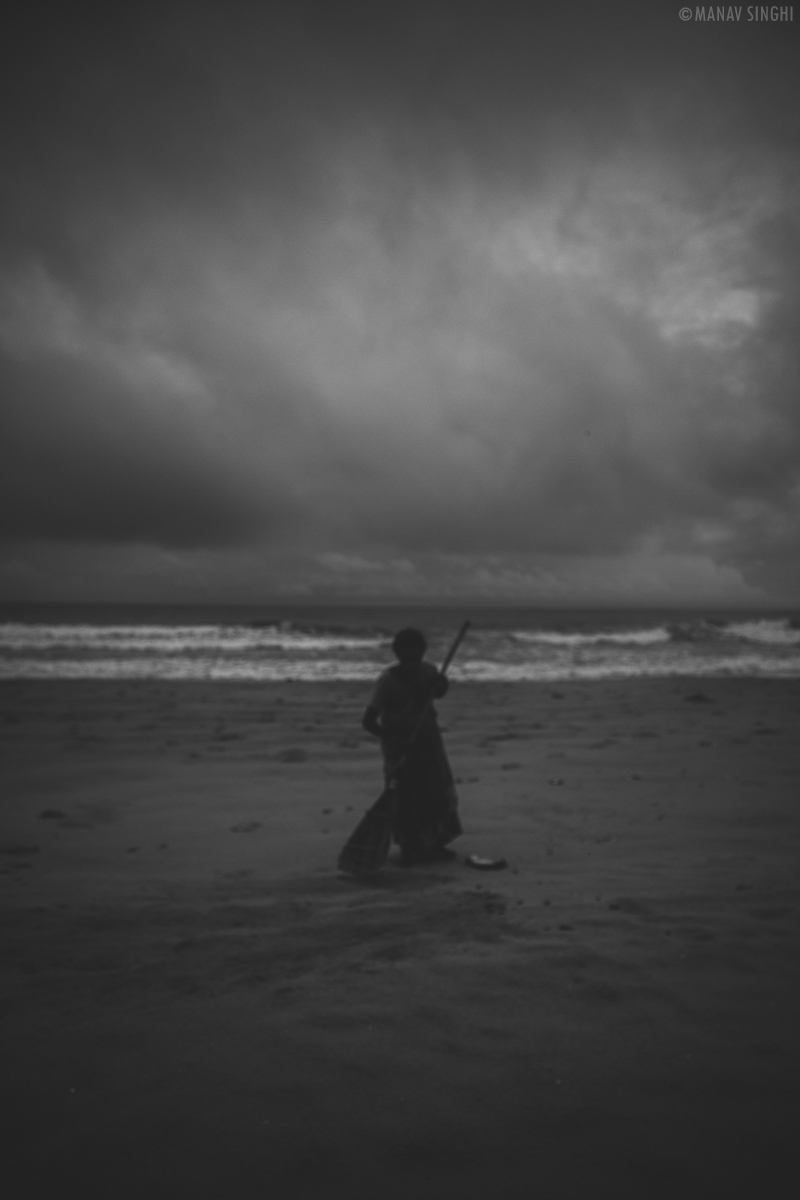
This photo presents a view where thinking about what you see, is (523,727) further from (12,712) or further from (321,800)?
(12,712)

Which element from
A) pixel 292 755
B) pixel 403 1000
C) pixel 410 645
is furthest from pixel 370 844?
pixel 292 755

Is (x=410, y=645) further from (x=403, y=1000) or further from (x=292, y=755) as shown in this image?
(x=292, y=755)

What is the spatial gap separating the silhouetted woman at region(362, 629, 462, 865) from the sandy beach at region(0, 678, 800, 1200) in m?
0.27

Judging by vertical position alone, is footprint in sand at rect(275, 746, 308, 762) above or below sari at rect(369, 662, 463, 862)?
below

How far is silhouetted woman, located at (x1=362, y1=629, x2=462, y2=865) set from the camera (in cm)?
513

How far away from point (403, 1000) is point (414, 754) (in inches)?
85.9

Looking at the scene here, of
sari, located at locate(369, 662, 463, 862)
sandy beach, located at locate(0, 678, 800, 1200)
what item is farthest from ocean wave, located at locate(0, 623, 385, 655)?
sari, located at locate(369, 662, 463, 862)

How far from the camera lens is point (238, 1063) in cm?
266

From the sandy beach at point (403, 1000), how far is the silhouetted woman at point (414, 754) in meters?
0.27

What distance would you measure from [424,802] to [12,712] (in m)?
9.94

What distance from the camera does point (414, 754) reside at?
515 cm

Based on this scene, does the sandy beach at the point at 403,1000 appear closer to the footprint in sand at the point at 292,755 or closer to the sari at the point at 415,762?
the sari at the point at 415,762

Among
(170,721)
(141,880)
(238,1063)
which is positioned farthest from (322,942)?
(170,721)

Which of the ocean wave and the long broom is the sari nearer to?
the long broom
